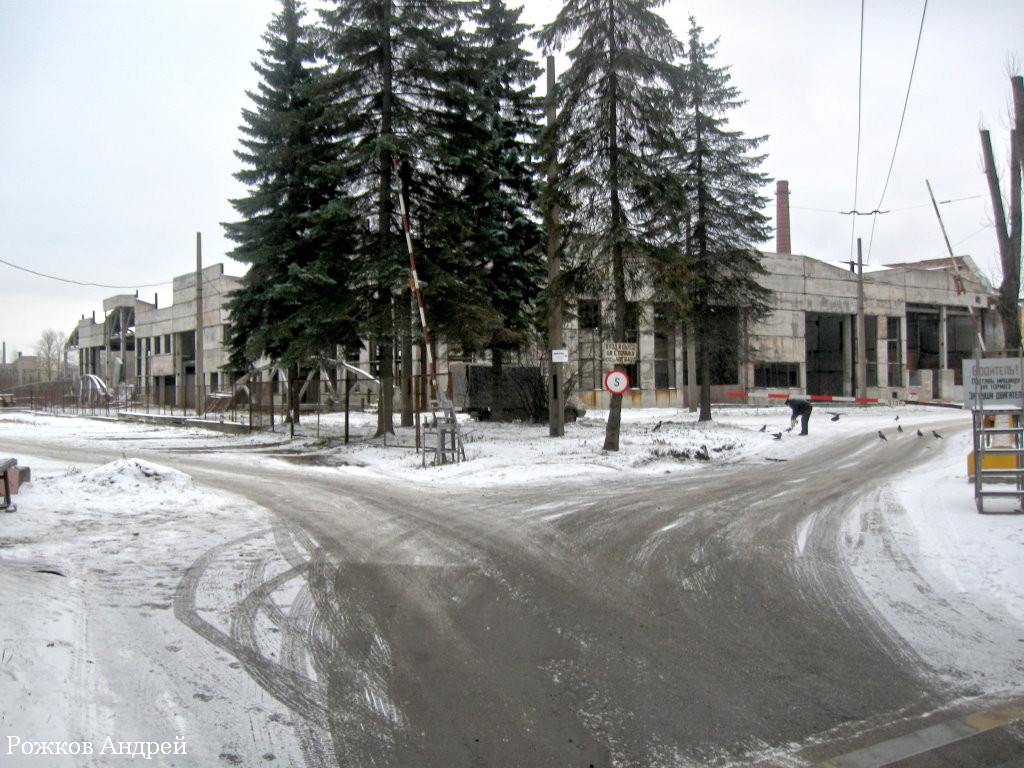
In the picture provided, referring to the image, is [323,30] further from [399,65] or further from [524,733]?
[524,733]

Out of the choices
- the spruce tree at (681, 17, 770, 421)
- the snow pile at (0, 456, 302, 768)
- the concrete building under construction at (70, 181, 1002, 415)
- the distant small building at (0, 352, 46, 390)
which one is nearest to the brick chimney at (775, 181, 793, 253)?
the concrete building under construction at (70, 181, 1002, 415)

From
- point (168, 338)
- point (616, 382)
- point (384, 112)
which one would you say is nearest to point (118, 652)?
point (616, 382)

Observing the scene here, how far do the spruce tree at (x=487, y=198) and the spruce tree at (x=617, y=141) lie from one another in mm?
1632

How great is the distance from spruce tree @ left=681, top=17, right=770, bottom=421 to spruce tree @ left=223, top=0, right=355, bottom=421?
13494mm

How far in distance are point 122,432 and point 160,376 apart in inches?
1435

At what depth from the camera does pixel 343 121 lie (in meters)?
19.8

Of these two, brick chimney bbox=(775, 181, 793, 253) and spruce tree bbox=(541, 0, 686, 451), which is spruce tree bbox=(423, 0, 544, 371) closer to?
spruce tree bbox=(541, 0, 686, 451)

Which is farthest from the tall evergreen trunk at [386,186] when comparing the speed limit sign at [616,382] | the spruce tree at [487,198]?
the speed limit sign at [616,382]

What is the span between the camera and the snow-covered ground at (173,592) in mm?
3588

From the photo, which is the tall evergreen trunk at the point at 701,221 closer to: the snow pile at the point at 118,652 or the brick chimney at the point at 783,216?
the snow pile at the point at 118,652

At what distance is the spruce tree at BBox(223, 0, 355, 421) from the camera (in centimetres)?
1942

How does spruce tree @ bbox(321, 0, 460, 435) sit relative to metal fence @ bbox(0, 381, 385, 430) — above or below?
above

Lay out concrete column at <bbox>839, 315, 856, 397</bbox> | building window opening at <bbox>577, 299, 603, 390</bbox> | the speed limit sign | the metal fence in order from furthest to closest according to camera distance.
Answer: concrete column at <bbox>839, 315, 856, 397</bbox>
building window opening at <bbox>577, 299, 603, 390</bbox>
the metal fence
the speed limit sign

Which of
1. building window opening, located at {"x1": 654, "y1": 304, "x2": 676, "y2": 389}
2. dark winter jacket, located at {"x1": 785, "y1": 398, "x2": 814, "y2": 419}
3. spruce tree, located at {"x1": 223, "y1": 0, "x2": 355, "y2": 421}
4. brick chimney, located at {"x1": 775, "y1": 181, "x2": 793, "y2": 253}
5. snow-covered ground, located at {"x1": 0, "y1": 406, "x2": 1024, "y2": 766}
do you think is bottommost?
snow-covered ground, located at {"x1": 0, "y1": 406, "x2": 1024, "y2": 766}
